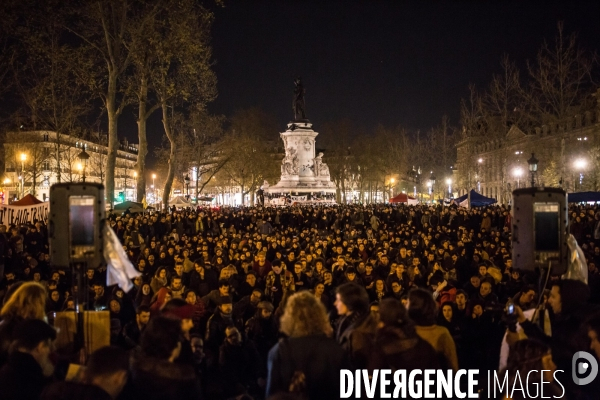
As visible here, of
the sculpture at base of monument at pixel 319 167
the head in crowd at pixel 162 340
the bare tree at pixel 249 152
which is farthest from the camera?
the bare tree at pixel 249 152

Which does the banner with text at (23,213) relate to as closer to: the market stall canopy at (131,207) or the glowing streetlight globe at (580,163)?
the market stall canopy at (131,207)

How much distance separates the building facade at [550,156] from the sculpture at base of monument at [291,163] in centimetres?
1376

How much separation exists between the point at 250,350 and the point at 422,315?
236cm

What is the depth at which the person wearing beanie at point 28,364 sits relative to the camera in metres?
3.91

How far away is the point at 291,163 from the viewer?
49.3 m

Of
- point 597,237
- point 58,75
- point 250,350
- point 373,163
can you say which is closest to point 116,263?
point 250,350

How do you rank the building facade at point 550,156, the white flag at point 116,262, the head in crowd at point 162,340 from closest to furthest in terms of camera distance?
the head in crowd at point 162,340
the white flag at point 116,262
the building facade at point 550,156

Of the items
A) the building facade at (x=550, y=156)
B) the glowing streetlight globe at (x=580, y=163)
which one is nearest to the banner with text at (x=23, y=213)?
the building facade at (x=550, y=156)

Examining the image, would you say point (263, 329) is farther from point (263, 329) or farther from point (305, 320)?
point (305, 320)

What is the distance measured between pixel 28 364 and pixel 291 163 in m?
45.4

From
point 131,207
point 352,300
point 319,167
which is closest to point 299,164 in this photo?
point 319,167

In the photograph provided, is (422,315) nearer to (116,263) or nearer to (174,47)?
(116,263)

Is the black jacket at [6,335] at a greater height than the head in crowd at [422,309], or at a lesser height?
lesser

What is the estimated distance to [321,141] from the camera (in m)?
75.2
